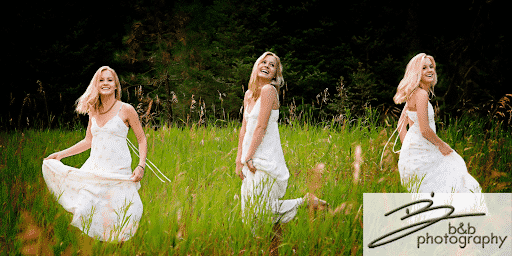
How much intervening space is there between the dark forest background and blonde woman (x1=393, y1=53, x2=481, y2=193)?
7509mm

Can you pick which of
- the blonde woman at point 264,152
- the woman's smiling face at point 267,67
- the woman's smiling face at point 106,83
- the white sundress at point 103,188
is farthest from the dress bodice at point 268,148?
the woman's smiling face at point 106,83

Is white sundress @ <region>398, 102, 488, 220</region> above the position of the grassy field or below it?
above

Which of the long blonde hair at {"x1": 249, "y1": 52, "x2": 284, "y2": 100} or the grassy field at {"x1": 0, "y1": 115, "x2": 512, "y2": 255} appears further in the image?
the long blonde hair at {"x1": 249, "y1": 52, "x2": 284, "y2": 100}

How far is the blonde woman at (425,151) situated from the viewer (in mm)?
3344

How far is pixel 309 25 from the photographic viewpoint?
15438 mm

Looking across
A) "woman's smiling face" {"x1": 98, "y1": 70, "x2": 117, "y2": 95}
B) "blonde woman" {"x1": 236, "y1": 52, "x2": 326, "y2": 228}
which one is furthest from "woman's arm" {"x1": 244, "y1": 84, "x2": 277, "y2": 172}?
"woman's smiling face" {"x1": 98, "y1": 70, "x2": 117, "y2": 95}

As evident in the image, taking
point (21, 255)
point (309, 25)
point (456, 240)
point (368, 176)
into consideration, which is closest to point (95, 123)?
point (21, 255)

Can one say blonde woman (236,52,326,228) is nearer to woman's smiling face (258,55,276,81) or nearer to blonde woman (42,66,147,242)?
woman's smiling face (258,55,276,81)

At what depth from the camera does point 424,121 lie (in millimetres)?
3365

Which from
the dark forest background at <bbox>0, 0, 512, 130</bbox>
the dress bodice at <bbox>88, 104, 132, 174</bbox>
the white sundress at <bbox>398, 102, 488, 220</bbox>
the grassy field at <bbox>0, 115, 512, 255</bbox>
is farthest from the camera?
the dark forest background at <bbox>0, 0, 512, 130</bbox>

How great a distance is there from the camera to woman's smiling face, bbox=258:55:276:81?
311cm

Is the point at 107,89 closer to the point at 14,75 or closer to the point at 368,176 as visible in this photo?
the point at 368,176

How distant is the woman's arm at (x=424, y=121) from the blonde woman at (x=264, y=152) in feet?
3.98

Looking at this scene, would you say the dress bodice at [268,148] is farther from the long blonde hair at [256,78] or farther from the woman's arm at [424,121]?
the woman's arm at [424,121]
